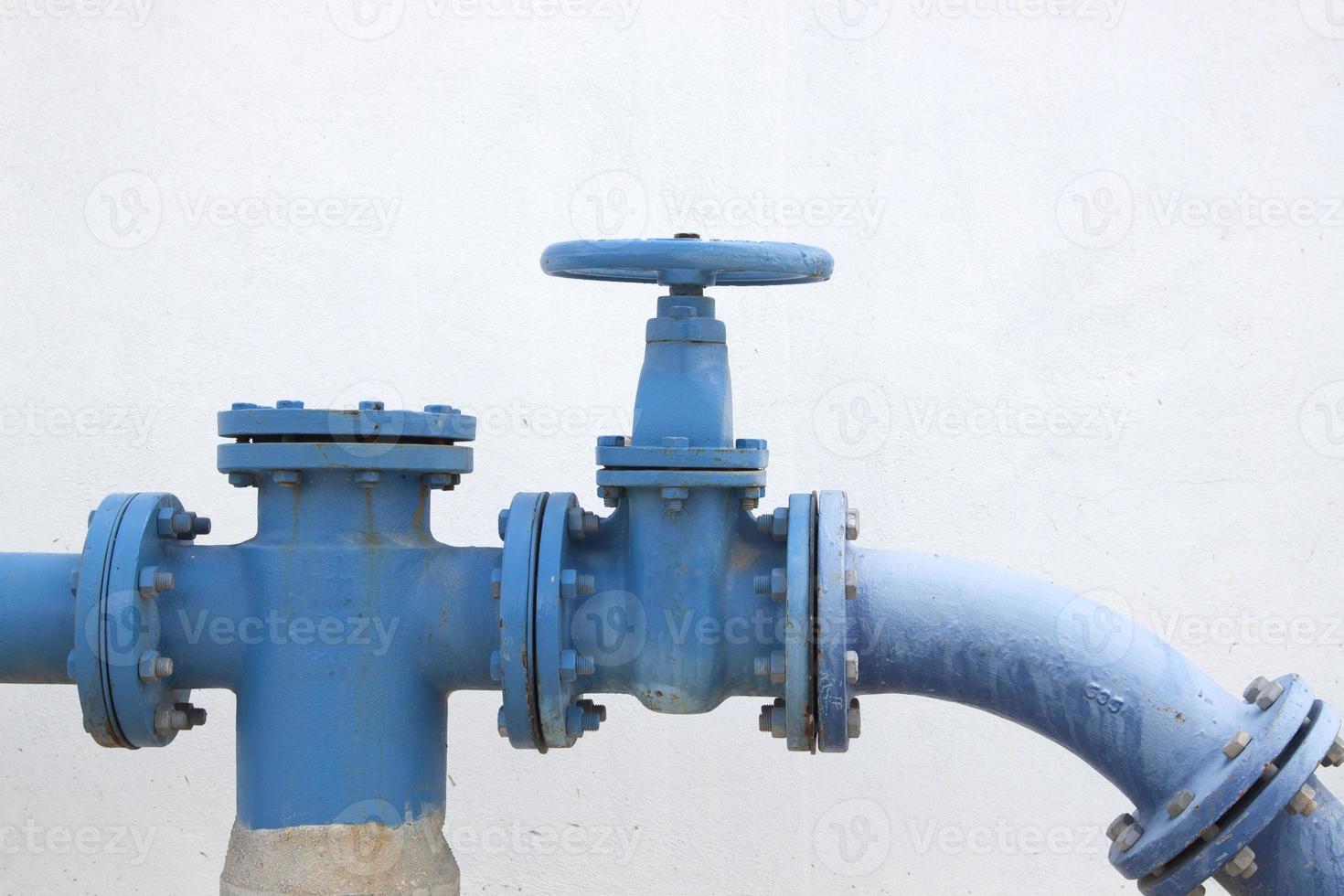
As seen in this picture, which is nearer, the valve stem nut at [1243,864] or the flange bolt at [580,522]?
the valve stem nut at [1243,864]

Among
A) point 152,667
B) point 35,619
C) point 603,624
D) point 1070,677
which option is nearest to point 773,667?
point 603,624

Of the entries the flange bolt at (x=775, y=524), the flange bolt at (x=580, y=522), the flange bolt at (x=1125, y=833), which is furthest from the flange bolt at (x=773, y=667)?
the flange bolt at (x=1125, y=833)

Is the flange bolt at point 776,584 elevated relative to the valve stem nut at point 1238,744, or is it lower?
elevated

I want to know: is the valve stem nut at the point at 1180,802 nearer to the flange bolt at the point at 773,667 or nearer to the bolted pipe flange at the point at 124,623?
the flange bolt at the point at 773,667

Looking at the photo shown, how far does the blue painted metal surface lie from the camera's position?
155cm

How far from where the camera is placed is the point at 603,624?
1627mm

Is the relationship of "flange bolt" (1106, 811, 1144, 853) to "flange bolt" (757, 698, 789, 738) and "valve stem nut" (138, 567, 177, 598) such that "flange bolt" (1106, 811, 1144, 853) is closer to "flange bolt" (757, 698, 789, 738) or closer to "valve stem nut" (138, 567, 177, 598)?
"flange bolt" (757, 698, 789, 738)

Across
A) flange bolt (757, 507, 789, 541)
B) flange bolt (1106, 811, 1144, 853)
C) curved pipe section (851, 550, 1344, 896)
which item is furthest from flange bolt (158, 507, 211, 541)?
flange bolt (1106, 811, 1144, 853)

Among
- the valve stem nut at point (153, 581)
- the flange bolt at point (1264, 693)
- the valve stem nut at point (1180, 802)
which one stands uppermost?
the valve stem nut at point (153, 581)

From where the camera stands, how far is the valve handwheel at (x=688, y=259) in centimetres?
152

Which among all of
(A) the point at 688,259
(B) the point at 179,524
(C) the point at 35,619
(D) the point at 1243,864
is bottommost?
(D) the point at 1243,864

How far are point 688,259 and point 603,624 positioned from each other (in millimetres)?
452

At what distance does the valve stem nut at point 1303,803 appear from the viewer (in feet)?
4.93

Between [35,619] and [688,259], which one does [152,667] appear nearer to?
[35,619]
